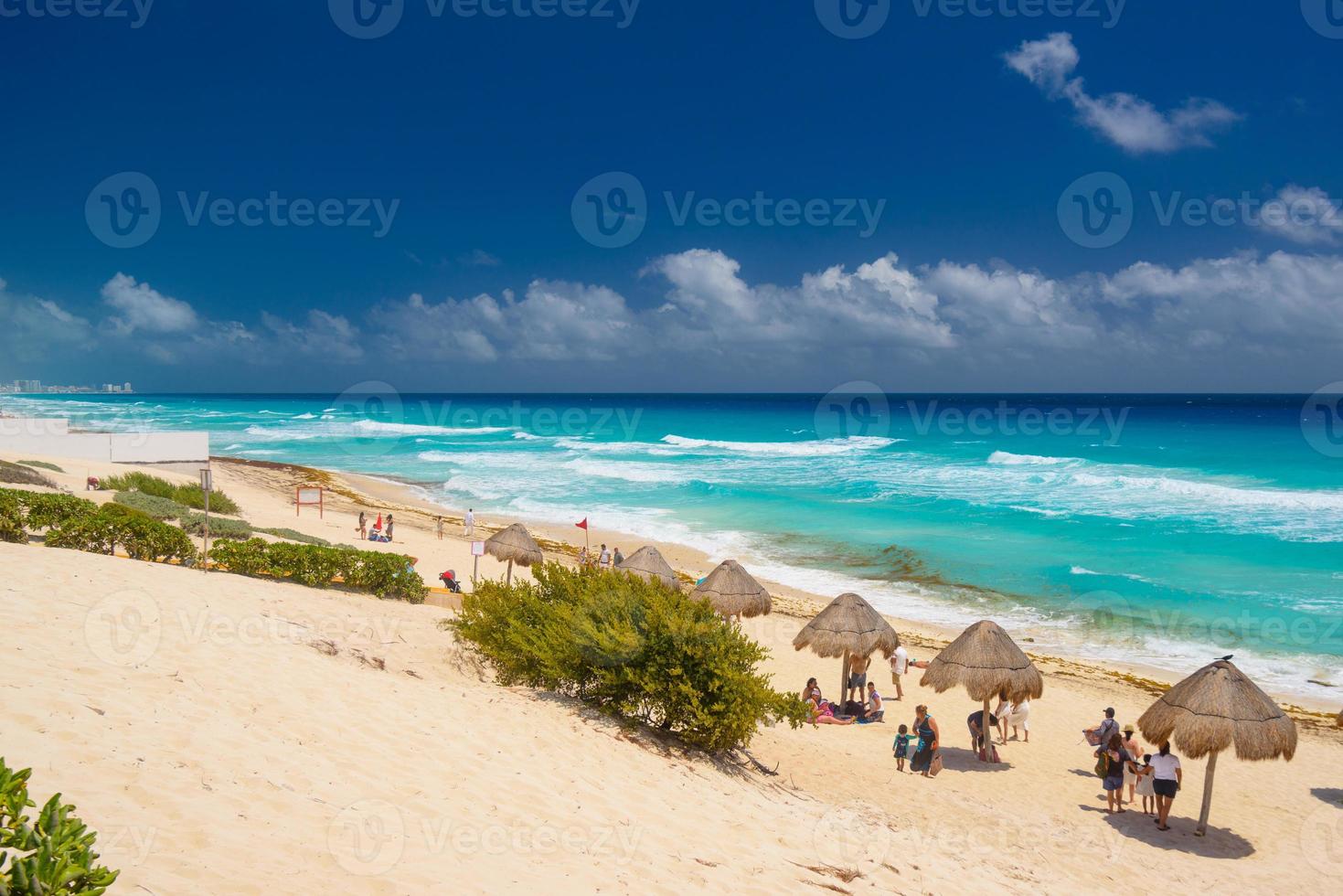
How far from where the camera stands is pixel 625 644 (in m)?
8.24

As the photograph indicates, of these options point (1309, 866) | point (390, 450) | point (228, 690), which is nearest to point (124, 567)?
point (228, 690)

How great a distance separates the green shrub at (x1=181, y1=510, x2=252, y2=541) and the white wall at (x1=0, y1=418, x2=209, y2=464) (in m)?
19.7

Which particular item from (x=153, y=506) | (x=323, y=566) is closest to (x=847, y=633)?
(x=323, y=566)

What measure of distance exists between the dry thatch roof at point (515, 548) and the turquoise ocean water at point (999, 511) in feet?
27.3

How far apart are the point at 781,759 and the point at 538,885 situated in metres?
5.01

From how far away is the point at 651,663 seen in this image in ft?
27.0

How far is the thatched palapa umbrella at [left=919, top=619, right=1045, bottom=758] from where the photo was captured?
35.7 ft

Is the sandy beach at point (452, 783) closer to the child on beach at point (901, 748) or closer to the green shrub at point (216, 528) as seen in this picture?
the child on beach at point (901, 748)

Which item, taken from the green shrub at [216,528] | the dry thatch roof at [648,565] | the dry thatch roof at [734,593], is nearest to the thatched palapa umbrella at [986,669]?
the dry thatch roof at [734,593]

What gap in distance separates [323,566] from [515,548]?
16.8 feet
